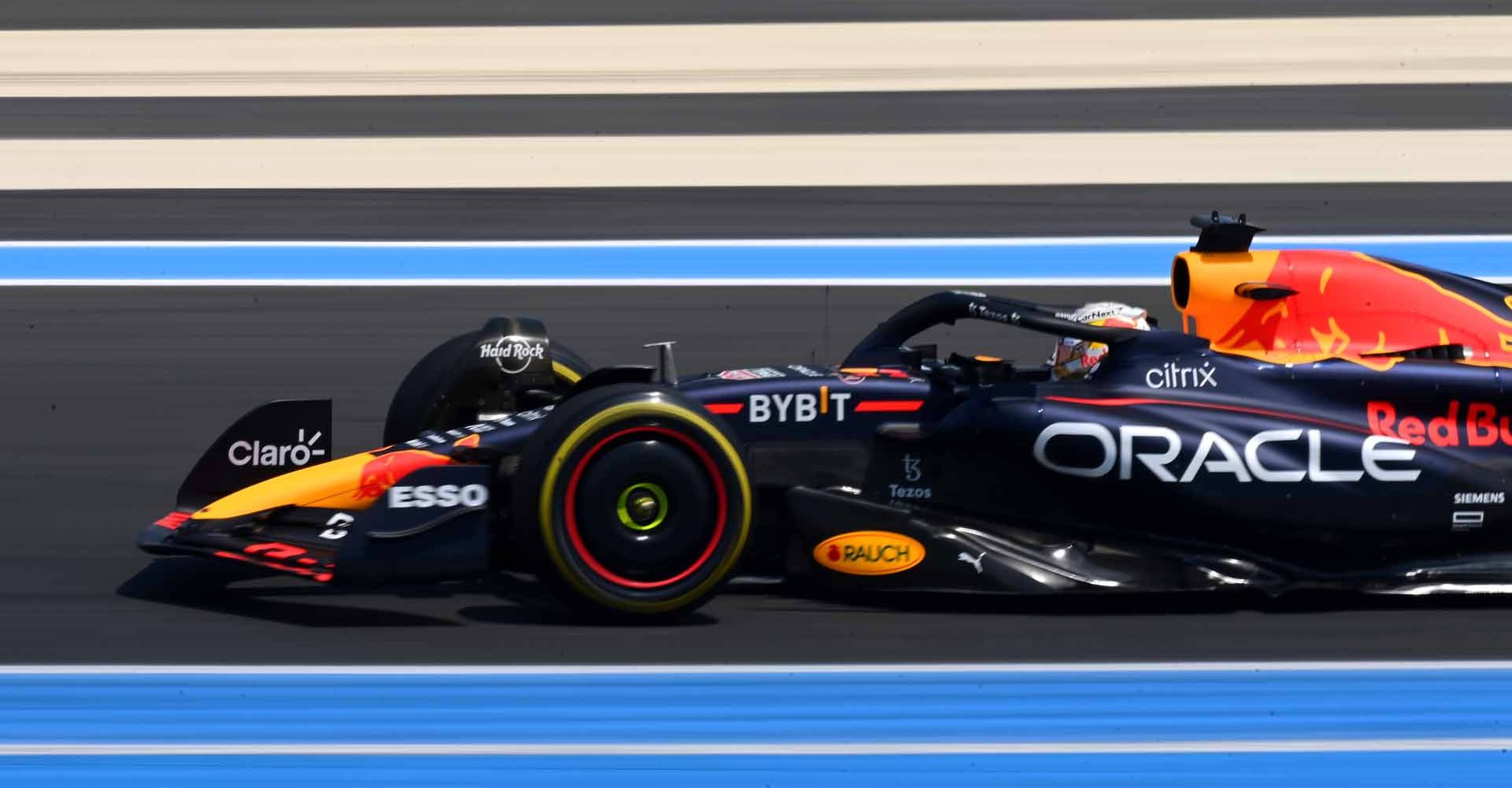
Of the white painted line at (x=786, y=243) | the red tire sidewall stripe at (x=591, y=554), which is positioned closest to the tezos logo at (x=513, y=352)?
the red tire sidewall stripe at (x=591, y=554)

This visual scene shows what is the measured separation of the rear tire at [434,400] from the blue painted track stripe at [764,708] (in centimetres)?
181

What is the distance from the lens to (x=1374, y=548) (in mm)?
5770

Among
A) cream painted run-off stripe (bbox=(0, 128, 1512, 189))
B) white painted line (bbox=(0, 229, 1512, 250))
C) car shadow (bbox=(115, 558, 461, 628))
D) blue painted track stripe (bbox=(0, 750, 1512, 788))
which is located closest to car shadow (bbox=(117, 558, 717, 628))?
car shadow (bbox=(115, 558, 461, 628))

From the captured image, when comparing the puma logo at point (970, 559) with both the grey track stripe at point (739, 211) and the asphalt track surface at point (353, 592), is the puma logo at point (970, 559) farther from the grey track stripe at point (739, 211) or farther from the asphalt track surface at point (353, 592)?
the grey track stripe at point (739, 211)

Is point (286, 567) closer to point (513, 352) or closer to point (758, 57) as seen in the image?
point (513, 352)

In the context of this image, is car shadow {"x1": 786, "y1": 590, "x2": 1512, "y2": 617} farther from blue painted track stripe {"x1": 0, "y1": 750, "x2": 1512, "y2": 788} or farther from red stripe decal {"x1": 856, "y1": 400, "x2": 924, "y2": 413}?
blue painted track stripe {"x1": 0, "y1": 750, "x2": 1512, "y2": 788}

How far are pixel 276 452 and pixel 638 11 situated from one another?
948 cm

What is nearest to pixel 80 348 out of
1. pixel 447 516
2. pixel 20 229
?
pixel 20 229

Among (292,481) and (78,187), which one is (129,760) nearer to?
(292,481)

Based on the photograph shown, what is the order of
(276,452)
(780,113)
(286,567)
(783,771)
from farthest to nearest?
1. (780,113)
2. (276,452)
3. (286,567)
4. (783,771)

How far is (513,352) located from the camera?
6.79 m

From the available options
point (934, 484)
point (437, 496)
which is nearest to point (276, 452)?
point (437, 496)

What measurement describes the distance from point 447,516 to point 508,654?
1.44 feet

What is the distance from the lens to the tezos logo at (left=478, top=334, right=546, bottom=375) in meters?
6.75
